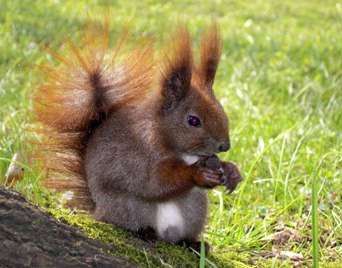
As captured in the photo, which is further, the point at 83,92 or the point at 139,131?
the point at 83,92

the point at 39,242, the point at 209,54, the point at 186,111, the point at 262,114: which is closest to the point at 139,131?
the point at 186,111

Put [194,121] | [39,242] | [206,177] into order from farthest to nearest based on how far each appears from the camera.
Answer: [194,121] < [206,177] < [39,242]

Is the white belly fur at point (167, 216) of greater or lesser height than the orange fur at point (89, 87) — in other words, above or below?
below

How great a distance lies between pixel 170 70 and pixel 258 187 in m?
1.10

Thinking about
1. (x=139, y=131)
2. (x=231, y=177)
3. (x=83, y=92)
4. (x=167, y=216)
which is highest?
(x=83, y=92)

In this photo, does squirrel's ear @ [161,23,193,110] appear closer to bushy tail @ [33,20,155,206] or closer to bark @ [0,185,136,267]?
bushy tail @ [33,20,155,206]

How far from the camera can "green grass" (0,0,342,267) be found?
8.16ft

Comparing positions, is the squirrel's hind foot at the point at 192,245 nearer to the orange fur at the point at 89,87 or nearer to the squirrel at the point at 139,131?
the squirrel at the point at 139,131

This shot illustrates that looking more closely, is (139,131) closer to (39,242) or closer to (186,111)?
(186,111)

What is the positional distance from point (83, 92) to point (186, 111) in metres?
0.37

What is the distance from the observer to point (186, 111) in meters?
2.06

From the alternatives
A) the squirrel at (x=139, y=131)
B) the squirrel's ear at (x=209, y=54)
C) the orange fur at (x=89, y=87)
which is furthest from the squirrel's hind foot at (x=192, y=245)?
the squirrel's ear at (x=209, y=54)

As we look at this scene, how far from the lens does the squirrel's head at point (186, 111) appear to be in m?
2.01

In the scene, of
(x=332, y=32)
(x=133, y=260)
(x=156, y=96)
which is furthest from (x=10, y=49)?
(x=332, y=32)
